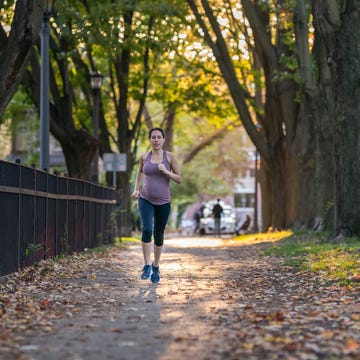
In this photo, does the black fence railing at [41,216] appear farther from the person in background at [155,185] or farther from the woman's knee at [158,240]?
the woman's knee at [158,240]

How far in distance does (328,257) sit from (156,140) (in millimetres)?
4298

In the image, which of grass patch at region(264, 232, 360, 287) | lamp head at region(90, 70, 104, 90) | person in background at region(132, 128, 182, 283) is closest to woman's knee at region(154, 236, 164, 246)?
person in background at region(132, 128, 182, 283)

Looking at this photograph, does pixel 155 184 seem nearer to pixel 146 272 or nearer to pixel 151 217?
pixel 151 217

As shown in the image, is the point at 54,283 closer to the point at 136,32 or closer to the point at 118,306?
the point at 118,306

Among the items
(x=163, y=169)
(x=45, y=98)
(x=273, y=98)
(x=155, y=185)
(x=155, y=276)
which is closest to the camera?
(x=163, y=169)

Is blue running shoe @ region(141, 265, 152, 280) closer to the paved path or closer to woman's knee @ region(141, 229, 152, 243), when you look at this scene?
the paved path

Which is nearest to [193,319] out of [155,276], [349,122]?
[155,276]

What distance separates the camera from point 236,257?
64.0 feet

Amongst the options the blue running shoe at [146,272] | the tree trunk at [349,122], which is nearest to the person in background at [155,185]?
the blue running shoe at [146,272]

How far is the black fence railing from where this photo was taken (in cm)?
1184

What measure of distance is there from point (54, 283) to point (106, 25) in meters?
13.0

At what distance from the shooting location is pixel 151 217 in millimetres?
12086

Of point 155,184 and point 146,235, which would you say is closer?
point 155,184

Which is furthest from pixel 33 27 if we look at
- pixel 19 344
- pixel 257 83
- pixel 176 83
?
pixel 176 83
